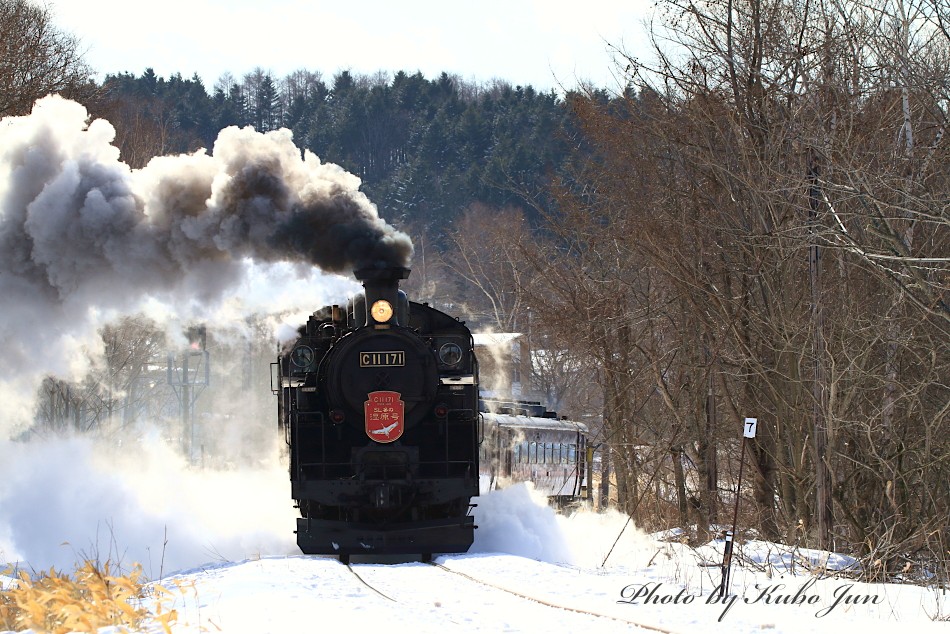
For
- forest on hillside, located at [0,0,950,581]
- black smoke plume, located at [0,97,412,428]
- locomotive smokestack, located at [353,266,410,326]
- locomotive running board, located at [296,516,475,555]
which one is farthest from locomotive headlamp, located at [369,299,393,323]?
forest on hillside, located at [0,0,950,581]

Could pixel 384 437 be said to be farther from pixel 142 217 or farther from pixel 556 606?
pixel 142 217

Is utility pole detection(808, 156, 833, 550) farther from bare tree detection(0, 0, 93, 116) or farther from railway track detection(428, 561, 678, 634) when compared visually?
bare tree detection(0, 0, 93, 116)

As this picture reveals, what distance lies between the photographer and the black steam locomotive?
13.0m

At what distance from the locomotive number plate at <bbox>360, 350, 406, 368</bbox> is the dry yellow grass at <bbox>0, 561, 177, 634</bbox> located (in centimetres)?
414

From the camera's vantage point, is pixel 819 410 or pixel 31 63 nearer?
pixel 819 410

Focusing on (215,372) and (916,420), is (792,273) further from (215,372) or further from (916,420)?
(215,372)

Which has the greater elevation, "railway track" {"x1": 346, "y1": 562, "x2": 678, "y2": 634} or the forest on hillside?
the forest on hillside

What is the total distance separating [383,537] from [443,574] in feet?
6.11

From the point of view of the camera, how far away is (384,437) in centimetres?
1312

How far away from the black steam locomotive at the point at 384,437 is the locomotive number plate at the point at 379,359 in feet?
0.04

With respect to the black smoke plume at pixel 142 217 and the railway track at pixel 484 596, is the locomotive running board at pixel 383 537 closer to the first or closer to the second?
the railway track at pixel 484 596

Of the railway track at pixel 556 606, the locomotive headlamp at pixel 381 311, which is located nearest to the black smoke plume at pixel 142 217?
the locomotive headlamp at pixel 381 311

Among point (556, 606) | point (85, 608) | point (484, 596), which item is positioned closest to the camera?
point (85, 608)

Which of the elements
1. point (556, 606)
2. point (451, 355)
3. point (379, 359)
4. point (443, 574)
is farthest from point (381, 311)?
point (556, 606)
